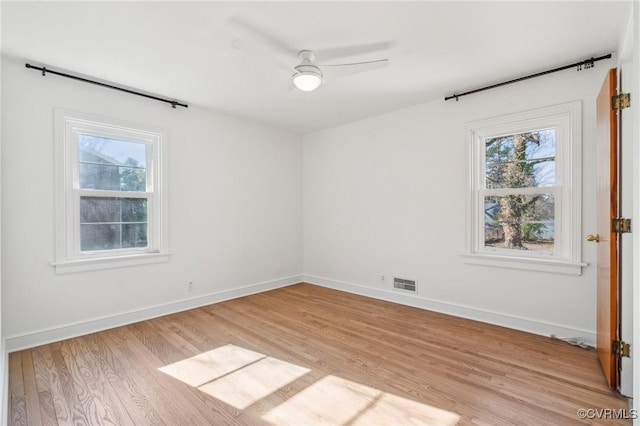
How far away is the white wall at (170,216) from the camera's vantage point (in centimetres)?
271

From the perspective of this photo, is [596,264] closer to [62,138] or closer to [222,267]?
[222,267]

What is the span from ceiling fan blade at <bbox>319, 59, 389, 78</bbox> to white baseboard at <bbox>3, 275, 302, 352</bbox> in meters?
3.14

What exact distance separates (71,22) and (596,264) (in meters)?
4.60

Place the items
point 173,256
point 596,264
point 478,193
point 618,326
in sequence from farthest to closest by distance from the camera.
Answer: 1. point 173,256
2. point 478,193
3. point 596,264
4. point 618,326

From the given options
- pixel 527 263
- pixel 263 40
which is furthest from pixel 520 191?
pixel 263 40

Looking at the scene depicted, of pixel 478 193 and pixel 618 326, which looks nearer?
pixel 618 326

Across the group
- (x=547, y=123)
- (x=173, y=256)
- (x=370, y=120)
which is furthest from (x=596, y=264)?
(x=173, y=256)

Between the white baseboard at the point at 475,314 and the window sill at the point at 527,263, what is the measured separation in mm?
514

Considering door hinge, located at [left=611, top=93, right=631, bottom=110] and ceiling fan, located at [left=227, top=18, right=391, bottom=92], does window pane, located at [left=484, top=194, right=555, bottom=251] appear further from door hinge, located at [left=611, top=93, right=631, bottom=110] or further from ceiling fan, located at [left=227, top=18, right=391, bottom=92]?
ceiling fan, located at [left=227, top=18, right=391, bottom=92]

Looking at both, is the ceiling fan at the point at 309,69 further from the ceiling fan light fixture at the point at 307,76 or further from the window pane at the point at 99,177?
the window pane at the point at 99,177

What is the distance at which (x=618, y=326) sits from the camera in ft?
6.81

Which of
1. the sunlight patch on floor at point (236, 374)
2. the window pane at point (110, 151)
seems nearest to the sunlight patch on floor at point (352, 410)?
the sunlight patch on floor at point (236, 374)

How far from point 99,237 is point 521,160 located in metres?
4.53

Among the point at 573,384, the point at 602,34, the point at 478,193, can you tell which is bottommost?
the point at 573,384
